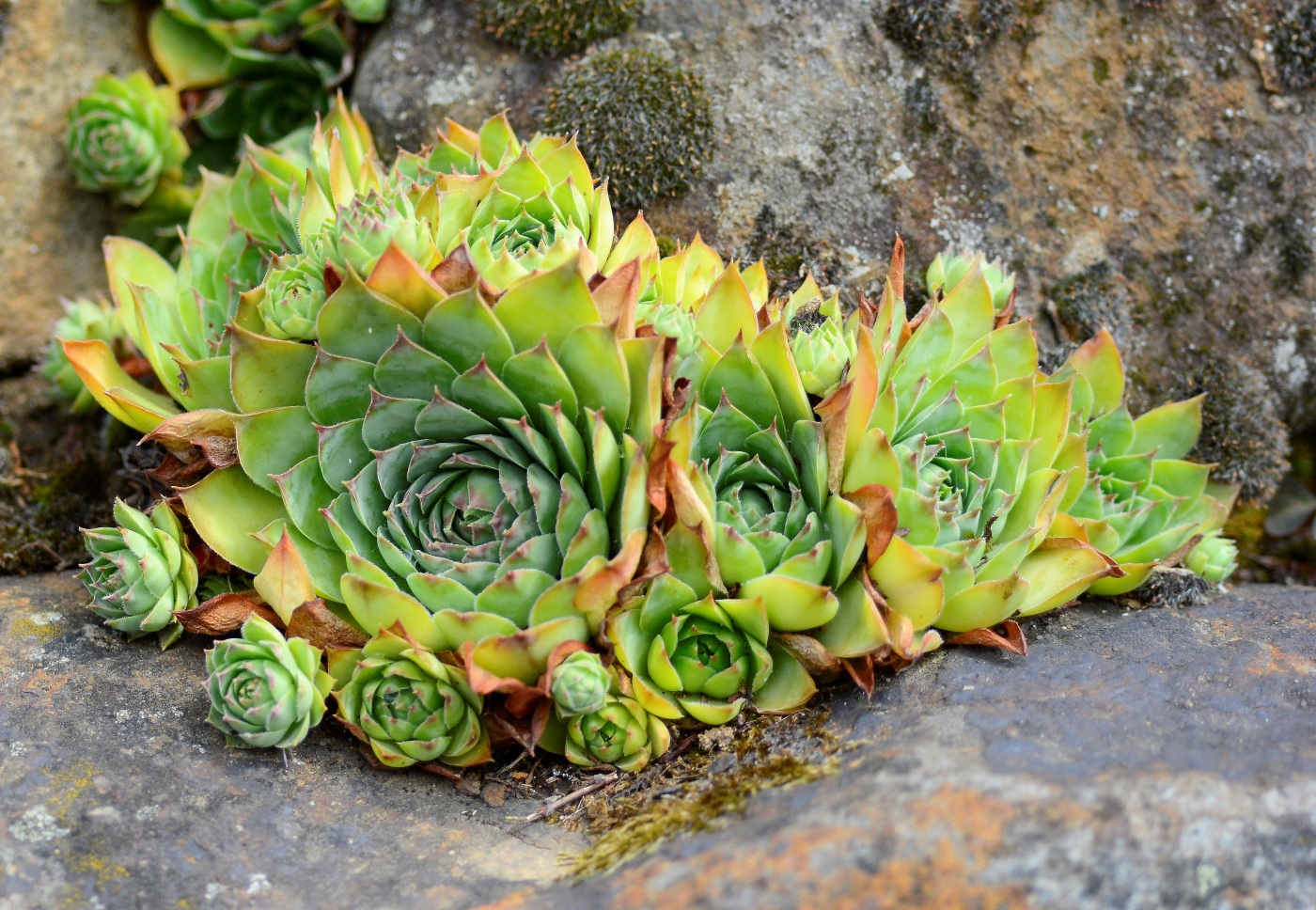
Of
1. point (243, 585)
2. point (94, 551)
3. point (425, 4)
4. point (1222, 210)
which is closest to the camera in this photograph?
point (94, 551)

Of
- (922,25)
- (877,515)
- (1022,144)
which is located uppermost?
(922,25)

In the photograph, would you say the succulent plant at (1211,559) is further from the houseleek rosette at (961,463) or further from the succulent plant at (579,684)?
the succulent plant at (579,684)

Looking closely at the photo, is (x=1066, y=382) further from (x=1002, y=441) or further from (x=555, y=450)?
(x=555, y=450)

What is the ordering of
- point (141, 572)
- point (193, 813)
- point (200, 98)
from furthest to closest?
1. point (200, 98)
2. point (141, 572)
3. point (193, 813)

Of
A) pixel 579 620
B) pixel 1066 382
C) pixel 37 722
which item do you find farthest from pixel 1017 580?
pixel 37 722

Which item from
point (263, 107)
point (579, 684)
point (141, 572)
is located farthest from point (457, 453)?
point (263, 107)

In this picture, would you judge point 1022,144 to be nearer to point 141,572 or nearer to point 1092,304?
point 1092,304
